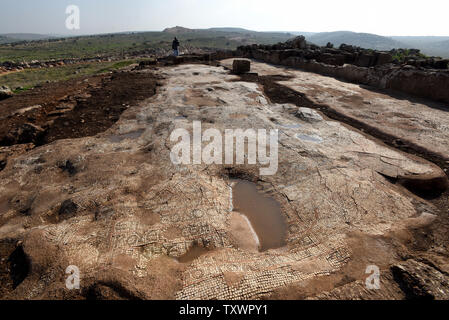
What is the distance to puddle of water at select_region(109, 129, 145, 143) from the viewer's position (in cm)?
567

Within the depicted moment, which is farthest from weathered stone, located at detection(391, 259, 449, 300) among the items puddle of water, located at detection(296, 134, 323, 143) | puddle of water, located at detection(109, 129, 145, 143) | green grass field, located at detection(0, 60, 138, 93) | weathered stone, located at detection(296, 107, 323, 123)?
green grass field, located at detection(0, 60, 138, 93)

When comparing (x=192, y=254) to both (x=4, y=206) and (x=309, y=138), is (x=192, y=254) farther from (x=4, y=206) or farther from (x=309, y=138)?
(x=309, y=138)

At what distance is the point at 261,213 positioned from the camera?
3.54 m

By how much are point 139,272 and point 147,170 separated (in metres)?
2.13

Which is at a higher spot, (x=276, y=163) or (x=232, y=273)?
(x=276, y=163)

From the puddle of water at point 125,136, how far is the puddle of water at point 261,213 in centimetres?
313

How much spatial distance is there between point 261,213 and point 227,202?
551 millimetres

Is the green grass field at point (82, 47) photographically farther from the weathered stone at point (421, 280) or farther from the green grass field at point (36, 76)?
the weathered stone at point (421, 280)

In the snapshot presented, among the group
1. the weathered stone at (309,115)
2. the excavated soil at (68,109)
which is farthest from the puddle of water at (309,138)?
the excavated soil at (68,109)

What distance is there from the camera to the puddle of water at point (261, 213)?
3115mm

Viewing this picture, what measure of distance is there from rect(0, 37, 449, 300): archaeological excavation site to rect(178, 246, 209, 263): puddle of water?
0.08 feet
